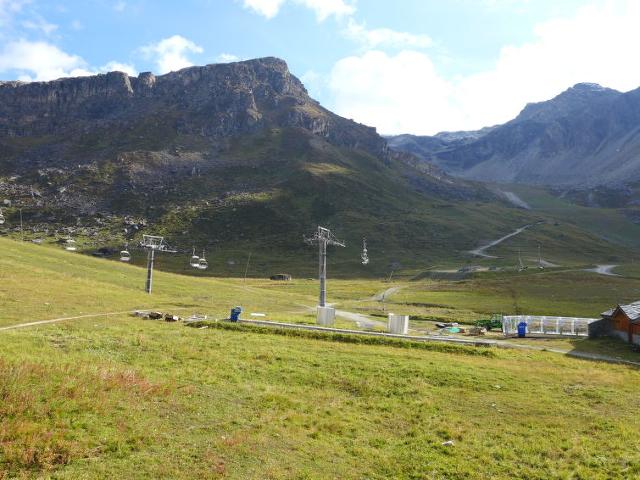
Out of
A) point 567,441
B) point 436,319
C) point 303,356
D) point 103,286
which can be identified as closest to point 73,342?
point 303,356

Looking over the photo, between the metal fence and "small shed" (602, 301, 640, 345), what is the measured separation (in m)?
1.94

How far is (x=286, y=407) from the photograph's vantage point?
24.0 meters

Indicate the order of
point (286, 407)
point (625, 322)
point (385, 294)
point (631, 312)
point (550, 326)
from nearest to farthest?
1. point (286, 407)
2. point (631, 312)
3. point (625, 322)
4. point (550, 326)
5. point (385, 294)

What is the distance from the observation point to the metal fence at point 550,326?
2190 inches

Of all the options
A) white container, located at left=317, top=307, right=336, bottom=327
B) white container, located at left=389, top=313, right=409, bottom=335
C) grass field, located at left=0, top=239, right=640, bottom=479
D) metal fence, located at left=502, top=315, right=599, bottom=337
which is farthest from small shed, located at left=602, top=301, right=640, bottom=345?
white container, located at left=317, top=307, right=336, bottom=327

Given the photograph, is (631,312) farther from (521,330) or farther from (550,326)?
(521,330)

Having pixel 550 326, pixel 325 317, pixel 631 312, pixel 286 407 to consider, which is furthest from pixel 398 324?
pixel 286 407

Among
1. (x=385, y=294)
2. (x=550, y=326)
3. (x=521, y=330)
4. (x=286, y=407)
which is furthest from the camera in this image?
(x=385, y=294)

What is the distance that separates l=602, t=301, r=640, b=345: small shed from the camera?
4878 cm

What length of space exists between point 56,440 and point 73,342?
15.9 meters

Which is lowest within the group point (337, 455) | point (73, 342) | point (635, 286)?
point (337, 455)

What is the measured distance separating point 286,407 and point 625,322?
4315cm

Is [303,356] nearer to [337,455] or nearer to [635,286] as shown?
Result: [337,455]

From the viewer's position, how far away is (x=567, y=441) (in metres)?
21.2
